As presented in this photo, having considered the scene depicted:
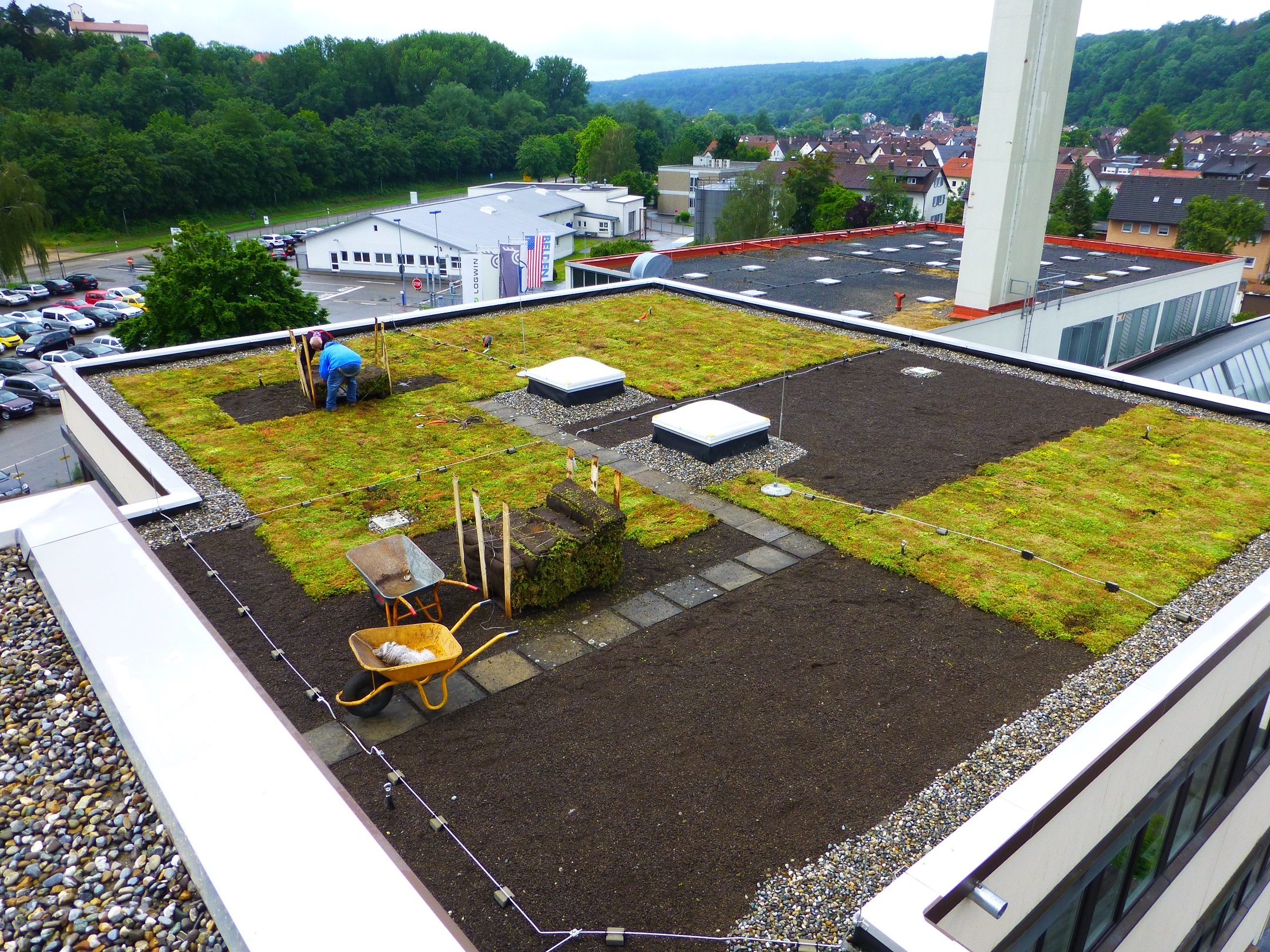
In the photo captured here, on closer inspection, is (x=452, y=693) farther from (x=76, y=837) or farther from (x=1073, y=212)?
(x=1073, y=212)

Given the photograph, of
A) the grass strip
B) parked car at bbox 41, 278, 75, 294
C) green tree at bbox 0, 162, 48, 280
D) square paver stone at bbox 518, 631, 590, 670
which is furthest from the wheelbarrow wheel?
green tree at bbox 0, 162, 48, 280

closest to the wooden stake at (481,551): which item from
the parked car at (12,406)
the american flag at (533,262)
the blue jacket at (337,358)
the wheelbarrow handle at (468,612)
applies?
the wheelbarrow handle at (468,612)

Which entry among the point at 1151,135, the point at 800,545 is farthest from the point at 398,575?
the point at 1151,135

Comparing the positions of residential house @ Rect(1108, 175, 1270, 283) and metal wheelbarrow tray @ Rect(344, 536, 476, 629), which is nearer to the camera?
metal wheelbarrow tray @ Rect(344, 536, 476, 629)

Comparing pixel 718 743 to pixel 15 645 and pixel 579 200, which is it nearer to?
pixel 15 645

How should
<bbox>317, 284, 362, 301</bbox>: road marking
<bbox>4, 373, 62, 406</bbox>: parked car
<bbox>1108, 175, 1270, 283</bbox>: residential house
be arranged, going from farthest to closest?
<bbox>1108, 175, 1270, 283</bbox>: residential house < <bbox>317, 284, 362, 301</bbox>: road marking < <bbox>4, 373, 62, 406</bbox>: parked car

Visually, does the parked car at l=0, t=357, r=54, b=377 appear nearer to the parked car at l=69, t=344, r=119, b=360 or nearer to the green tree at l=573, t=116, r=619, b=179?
the parked car at l=69, t=344, r=119, b=360

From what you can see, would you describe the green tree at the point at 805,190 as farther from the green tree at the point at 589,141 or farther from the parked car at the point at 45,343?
the green tree at the point at 589,141
